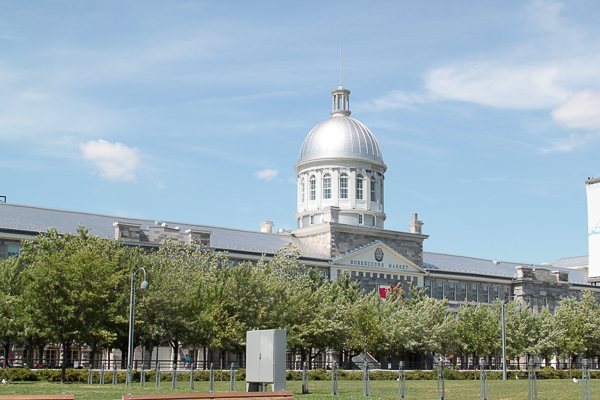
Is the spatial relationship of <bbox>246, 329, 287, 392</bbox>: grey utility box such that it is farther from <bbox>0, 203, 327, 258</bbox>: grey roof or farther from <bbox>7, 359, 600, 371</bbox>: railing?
<bbox>0, 203, 327, 258</bbox>: grey roof

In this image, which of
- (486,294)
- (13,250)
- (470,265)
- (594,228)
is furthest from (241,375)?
(470,265)

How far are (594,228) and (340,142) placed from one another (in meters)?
32.7

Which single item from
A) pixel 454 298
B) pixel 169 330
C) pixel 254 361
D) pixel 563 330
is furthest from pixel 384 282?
pixel 254 361

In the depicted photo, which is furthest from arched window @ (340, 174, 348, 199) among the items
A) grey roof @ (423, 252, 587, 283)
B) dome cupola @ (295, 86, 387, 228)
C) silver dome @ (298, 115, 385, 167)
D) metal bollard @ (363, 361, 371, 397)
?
metal bollard @ (363, 361, 371, 397)

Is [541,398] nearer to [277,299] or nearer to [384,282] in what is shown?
[277,299]

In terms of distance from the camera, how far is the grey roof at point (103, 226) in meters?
58.5

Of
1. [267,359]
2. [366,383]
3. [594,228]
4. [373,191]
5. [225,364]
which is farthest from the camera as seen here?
[373,191]

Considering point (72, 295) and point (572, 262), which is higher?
point (572, 262)

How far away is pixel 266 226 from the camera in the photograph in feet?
273

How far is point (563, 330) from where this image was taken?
68.6 metres

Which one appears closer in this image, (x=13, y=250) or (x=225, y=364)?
(x=13, y=250)

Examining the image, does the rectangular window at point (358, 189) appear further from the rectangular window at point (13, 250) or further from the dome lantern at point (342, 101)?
the rectangular window at point (13, 250)

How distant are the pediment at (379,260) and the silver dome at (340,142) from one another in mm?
10325

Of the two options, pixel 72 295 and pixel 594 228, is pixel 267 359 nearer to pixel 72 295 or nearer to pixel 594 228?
pixel 72 295
